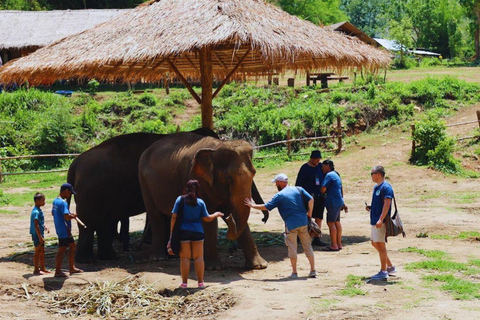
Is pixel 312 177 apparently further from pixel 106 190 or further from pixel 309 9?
pixel 309 9

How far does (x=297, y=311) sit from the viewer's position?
775 centimetres

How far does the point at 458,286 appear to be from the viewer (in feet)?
27.7

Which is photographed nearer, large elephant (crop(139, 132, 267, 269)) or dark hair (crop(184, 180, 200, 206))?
dark hair (crop(184, 180, 200, 206))

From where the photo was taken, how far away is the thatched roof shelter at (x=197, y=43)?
11.5 m

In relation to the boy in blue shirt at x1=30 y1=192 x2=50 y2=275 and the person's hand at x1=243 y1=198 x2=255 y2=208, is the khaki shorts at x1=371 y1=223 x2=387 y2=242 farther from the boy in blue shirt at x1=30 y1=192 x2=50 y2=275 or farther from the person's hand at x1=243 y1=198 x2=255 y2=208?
the boy in blue shirt at x1=30 y1=192 x2=50 y2=275

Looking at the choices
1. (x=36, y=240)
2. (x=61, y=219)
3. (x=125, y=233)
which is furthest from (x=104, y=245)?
(x=61, y=219)

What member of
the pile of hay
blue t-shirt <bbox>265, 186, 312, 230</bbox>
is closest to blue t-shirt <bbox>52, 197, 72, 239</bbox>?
the pile of hay

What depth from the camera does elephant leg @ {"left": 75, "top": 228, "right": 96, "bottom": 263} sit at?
1126 cm

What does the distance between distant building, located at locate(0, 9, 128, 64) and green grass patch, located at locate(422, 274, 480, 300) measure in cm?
2840

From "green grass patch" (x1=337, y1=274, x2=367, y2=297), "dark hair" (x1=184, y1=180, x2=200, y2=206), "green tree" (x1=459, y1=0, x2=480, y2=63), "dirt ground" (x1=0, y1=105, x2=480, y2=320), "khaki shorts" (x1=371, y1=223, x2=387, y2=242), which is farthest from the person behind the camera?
"green tree" (x1=459, y1=0, x2=480, y2=63)

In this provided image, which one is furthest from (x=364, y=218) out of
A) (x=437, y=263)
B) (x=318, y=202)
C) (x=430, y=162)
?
(x=430, y=162)

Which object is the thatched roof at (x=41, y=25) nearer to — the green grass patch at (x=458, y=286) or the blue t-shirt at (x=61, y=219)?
the blue t-shirt at (x=61, y=219)

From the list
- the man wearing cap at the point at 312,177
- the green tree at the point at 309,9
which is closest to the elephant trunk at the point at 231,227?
the man wearing cap at the point at 312,177

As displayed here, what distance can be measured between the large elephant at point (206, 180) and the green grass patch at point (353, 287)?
1576 mm
